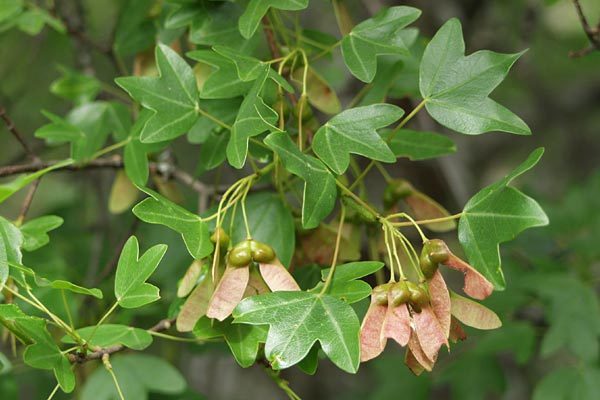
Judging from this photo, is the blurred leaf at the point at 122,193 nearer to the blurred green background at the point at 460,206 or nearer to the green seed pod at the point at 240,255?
the blurred green background at the point at 460,206

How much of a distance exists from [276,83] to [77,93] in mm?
694

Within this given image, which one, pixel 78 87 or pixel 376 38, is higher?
pixel 376 38

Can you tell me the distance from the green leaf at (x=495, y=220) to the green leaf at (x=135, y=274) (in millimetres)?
376

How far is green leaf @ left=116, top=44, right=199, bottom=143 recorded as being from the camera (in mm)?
1136

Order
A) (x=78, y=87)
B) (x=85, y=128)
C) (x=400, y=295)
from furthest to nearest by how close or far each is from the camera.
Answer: (x=78, y=87) → (x=85, y=128) → (x=400, y=295)

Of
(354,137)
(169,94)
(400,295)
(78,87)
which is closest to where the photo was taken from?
(400,295)

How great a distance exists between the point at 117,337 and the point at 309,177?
356 mm

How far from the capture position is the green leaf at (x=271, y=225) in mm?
1185

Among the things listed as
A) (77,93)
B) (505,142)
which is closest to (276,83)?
(77,93)

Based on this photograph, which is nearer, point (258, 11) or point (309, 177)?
point (309, 177)

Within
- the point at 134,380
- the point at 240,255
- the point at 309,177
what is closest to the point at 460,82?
the point at 309,177

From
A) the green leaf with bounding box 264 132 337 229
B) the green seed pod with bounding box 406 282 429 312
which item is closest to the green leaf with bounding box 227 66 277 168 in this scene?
the green leaf with bounding box 264 132 337 229

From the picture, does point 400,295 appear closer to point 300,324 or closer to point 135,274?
point 300,324

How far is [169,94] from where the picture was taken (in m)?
1.15
